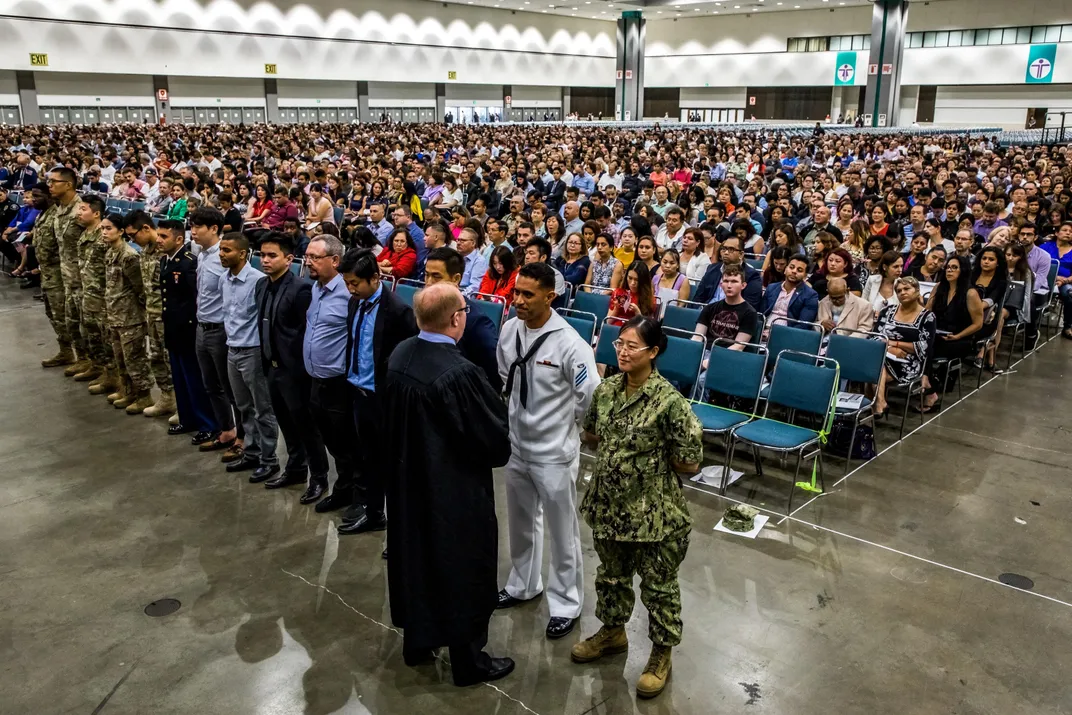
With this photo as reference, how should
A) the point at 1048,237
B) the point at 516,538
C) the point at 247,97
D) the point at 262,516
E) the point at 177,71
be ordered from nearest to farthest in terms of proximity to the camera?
the point at 516,538, the point at 262,516, the point at 1048,237, the point at 177,71, the point at 247,97

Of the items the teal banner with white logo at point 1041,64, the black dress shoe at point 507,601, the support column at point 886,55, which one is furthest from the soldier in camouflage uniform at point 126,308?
the teal banner with white logo at point 1041,64

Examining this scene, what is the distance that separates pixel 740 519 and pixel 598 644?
1522 mm

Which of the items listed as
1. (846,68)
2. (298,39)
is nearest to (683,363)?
(298,39)

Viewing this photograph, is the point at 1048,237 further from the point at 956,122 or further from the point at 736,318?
the point at 956,122

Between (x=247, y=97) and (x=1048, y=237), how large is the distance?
3544 cm

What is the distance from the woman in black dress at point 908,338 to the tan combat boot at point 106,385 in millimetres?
6283

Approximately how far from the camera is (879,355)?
18.1 feet

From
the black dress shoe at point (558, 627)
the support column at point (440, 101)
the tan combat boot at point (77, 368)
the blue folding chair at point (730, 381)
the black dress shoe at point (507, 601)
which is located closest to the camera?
the black dress shoe at point (558, 627)

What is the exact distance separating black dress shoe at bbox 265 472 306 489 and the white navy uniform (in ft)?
7.22

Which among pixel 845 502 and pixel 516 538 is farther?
pixel 845 502

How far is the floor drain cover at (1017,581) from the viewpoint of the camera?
408cm

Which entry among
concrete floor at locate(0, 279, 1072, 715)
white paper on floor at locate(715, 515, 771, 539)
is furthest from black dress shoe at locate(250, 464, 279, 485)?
white paper on floor at locate(715, 515, 771, 539)

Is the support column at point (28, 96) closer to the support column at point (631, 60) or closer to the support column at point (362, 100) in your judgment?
the support column at point (362, 100)

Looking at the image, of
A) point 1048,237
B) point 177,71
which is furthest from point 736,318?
point 177,71
